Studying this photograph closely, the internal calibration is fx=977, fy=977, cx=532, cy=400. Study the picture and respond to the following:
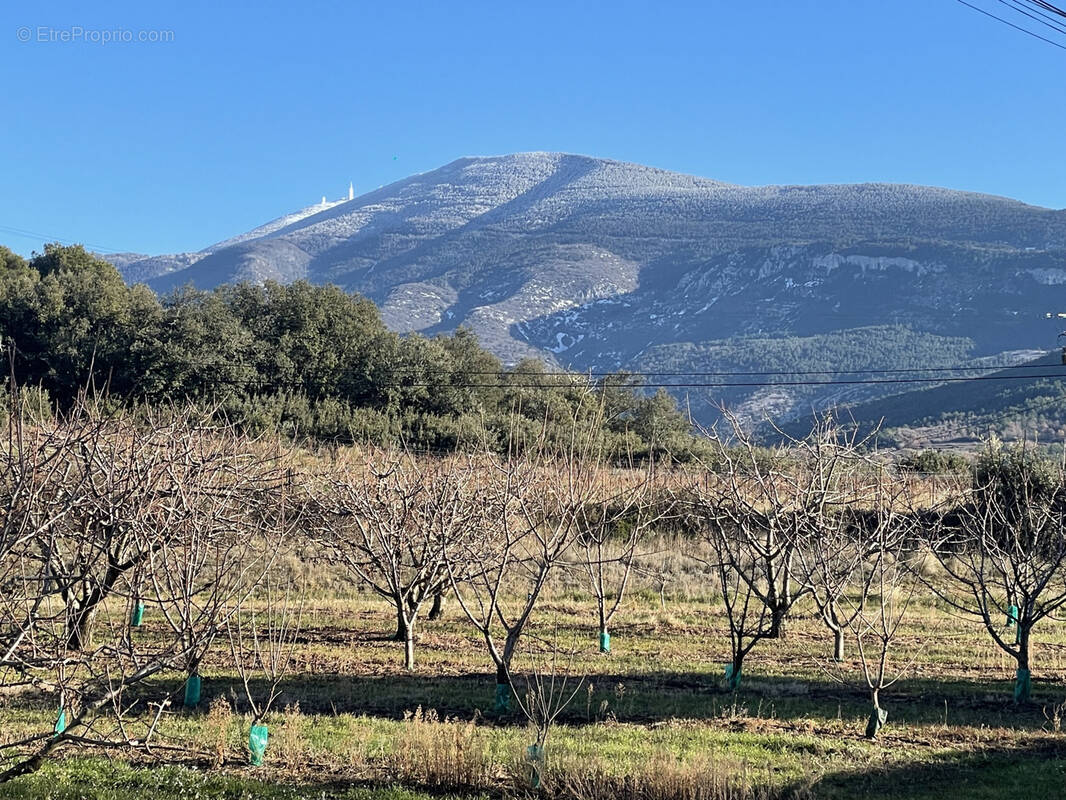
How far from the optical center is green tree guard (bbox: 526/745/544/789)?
7.16m

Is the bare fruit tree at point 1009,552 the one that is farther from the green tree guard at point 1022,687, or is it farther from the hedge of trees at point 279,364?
the hedge of trees at point 279,364

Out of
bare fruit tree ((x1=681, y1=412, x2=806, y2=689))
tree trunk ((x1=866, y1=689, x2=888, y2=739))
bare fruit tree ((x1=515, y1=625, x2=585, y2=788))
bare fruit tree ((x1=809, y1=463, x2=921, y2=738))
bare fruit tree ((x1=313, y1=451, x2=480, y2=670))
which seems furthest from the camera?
bare fruit tree ((x1=313, y1=451, x2=480, y2=670))

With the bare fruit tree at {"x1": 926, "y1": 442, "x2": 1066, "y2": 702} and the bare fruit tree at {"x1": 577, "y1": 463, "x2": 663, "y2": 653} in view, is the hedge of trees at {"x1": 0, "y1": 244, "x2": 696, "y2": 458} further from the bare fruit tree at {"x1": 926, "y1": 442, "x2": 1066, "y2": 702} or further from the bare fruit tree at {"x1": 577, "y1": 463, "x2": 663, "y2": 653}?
the bare fruit tree at {"x1": 926, "y1": 442, "x2": 1066, "y2": 702}

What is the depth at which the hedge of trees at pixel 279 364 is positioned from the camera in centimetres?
3472

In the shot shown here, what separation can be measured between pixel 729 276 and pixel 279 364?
4294 inches

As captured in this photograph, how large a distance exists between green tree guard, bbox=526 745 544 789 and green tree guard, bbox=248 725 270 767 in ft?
6.96

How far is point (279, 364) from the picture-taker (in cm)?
3647

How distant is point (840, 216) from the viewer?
15450cm

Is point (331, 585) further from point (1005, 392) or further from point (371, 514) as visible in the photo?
point (1005, 392)

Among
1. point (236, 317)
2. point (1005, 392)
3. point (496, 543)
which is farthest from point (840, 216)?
point (496, 543)

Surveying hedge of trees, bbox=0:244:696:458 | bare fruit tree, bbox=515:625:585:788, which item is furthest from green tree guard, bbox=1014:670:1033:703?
hedge of trees, bbox=0:244:696:458

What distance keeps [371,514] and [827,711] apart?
6.32 meters

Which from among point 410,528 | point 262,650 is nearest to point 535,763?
point 262,650

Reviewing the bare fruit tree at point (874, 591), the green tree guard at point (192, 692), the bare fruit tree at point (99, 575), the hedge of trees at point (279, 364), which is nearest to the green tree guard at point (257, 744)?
the bare fruit tree at point (99, 575)
